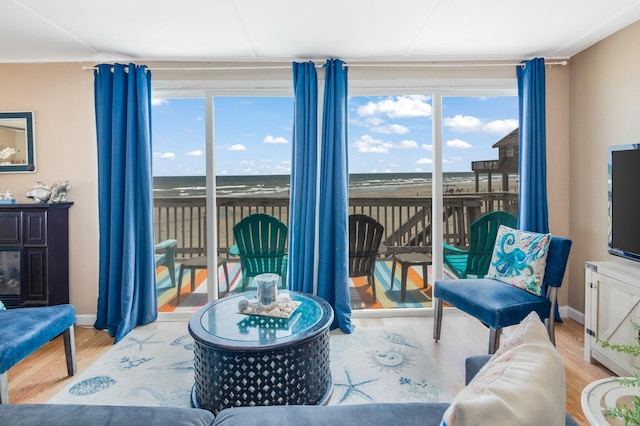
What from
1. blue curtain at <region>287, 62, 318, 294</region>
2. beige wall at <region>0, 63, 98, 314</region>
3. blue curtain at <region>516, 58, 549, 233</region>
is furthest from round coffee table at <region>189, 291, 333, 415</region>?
blue curtain at <region>516, 58, 549, 233</region>

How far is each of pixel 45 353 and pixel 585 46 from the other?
491 centimetres

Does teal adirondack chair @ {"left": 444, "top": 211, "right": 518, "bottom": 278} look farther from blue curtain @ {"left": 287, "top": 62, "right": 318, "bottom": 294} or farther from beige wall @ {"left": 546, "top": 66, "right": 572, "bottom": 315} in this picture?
blue curtain @ {"left": 287, "top": 62, "right": 318, "bottom": 294}

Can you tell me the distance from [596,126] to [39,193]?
4.60 metres

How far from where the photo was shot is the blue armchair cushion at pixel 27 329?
6.16ft

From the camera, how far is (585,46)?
3045 millimetres

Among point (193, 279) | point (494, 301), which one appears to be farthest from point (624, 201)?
point (193, 279)

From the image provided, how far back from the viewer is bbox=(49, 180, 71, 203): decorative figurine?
10.3 ft

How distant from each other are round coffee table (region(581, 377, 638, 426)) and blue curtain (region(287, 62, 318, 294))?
7.41 feet

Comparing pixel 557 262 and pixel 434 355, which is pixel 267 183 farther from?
pixel 557 262

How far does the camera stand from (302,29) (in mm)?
2656

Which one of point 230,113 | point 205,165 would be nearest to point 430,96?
point 230,113

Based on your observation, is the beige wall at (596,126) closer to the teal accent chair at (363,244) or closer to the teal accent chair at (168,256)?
the teal accent chair at (363,244)

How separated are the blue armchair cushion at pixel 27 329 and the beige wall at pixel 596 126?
3941 mm

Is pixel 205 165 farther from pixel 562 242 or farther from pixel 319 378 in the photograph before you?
pixel 562 242
